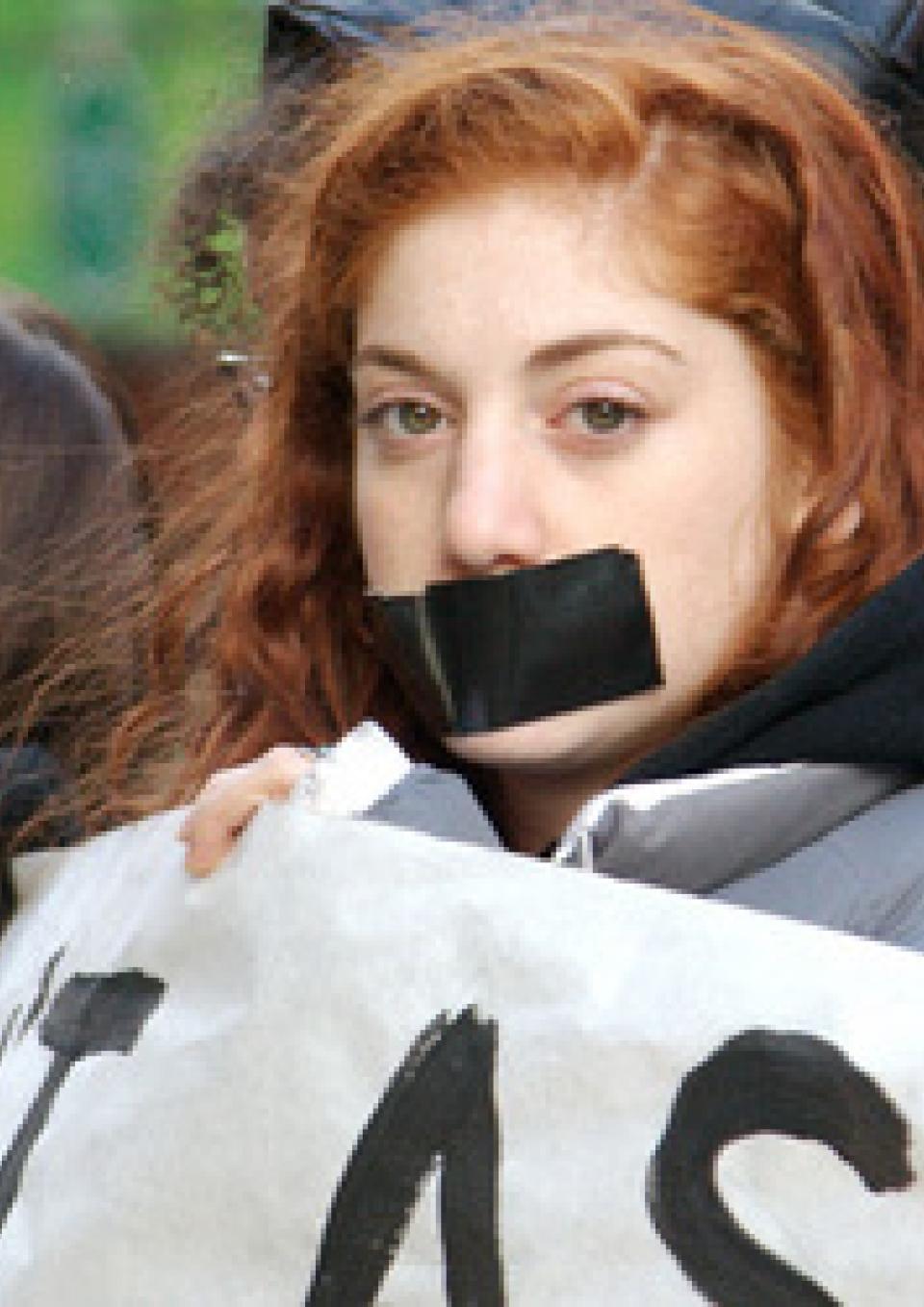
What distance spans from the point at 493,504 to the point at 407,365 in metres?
0.13

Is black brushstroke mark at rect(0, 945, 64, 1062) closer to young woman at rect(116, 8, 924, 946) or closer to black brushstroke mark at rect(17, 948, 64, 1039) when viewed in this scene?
black brushstroke mark at rect(17, 948, 64, 1039)

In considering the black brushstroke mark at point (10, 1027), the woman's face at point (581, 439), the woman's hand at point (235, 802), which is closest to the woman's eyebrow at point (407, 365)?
the woman's face at point (581, 439)

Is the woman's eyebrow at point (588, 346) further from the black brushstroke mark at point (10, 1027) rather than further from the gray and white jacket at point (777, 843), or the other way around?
the black brushstroke mark at point (10, 1027)

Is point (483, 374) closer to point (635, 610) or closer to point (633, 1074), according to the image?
point (635, 610)

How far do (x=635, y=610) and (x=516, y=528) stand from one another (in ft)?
0.27

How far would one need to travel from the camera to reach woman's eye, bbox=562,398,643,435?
1.60m

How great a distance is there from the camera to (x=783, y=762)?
1505 mm

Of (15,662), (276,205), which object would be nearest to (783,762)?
(276,205)

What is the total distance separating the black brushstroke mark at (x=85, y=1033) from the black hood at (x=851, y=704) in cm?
33

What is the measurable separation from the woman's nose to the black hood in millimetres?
148

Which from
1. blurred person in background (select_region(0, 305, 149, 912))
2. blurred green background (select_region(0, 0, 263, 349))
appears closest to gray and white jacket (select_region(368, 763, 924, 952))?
blurred person in background (select_region(0, 305, 149, 912))

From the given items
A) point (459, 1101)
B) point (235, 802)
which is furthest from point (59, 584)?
point (459, 1101)

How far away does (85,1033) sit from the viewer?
1.56m

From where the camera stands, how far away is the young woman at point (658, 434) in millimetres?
1492
